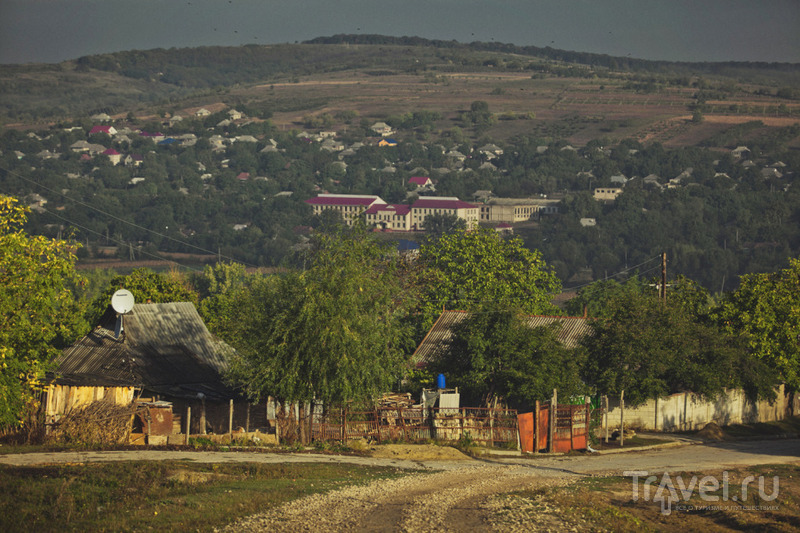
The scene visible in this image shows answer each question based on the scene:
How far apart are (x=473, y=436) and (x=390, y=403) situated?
3.35 m

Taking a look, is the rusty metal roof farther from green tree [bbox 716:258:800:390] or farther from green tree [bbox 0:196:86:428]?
green tree [bbox 716:258:800:390]

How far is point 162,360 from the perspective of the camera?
112ft

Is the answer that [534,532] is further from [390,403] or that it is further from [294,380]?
[390,403]

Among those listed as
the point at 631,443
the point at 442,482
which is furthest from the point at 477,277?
the point at 442,482

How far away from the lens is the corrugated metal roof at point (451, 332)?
138 feet

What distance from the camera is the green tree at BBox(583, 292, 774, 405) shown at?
3681 centimetres

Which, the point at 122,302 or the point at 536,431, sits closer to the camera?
the point at 536,431

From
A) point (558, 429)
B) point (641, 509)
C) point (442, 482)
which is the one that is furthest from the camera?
point (558, 429)

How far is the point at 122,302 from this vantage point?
112ft

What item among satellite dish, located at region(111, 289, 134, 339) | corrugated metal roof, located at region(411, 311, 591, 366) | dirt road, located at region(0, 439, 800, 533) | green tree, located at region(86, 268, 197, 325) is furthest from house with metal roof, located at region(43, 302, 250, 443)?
corrugated metal roof, located at region(411, 311, 591, 366)

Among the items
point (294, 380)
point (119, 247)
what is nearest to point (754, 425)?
point (294, 380)

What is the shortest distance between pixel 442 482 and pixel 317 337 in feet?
23.9

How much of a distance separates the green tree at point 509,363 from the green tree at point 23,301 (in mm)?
14013

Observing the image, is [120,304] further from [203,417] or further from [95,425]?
[95,425]
